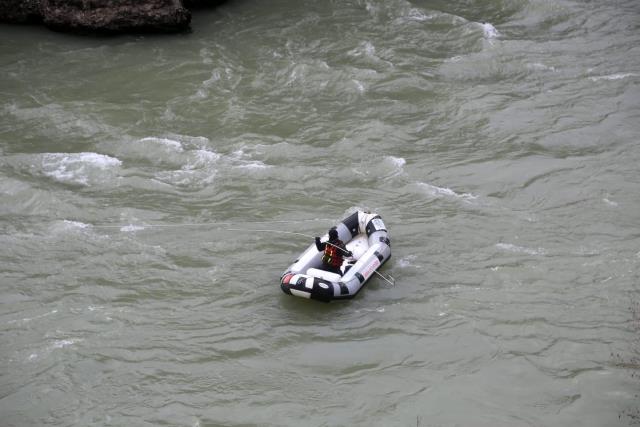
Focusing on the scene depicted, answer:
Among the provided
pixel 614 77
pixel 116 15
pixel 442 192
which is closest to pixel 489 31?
pixel 614 77

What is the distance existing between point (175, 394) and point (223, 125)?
7.67 metres

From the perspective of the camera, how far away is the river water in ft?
32.5

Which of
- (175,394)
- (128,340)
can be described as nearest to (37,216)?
(128,340)

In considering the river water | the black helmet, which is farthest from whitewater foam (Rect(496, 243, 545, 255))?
the black helmet

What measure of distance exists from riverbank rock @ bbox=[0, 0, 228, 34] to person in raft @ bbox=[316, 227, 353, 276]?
11.0 meters

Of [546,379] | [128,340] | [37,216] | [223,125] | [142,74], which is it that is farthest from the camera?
[142,74]

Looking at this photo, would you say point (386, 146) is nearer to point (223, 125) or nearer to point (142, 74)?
point (223, 125)

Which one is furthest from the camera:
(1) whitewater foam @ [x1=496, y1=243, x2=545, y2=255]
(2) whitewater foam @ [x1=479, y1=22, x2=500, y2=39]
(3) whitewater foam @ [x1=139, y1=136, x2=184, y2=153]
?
(2) whitewater foam @ [x1=479, y1=22, x2=500, y2=39]

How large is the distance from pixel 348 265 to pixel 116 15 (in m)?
11.9

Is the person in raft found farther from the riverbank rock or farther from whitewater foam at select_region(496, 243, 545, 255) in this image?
the riverbank rock

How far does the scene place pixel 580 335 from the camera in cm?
1045

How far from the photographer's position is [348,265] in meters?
11.8

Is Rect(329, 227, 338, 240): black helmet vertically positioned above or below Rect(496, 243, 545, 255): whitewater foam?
above

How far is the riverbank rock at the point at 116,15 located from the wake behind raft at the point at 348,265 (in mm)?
10423
